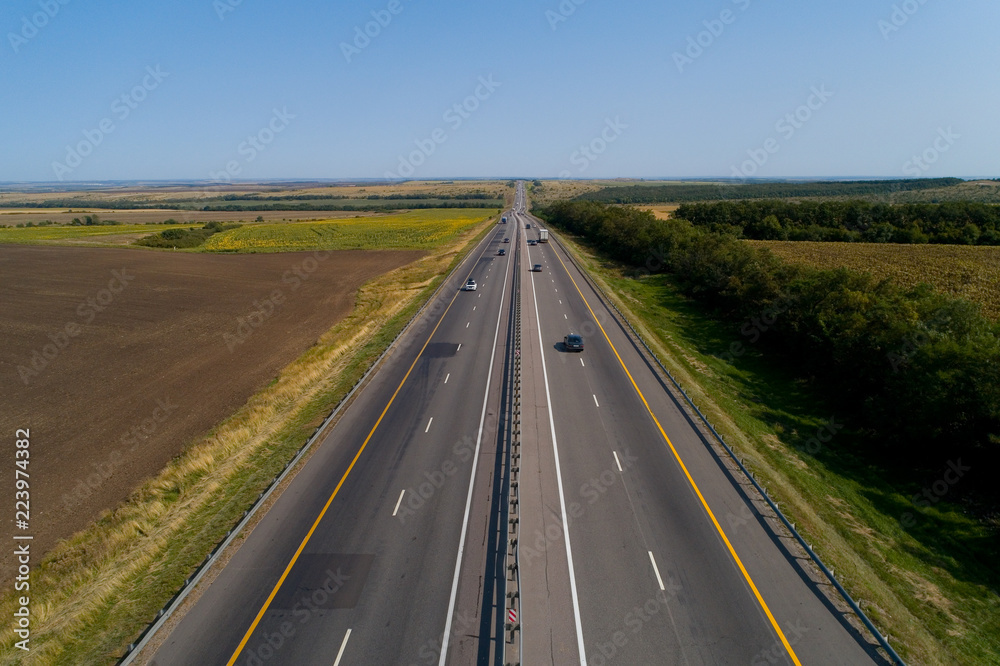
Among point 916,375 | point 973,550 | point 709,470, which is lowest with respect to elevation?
point 973,550

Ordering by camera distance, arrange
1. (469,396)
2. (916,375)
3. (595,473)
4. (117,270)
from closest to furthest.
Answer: (595,473) → (916,375) → (469,396) → (117,270)

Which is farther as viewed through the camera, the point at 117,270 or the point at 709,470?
the point at 117,270

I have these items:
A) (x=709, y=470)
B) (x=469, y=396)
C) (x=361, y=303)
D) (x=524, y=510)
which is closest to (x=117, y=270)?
(x=361, y=303)

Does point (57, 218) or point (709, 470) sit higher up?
point (57, 218)

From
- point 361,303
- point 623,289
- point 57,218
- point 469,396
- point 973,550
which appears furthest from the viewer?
point 57,218

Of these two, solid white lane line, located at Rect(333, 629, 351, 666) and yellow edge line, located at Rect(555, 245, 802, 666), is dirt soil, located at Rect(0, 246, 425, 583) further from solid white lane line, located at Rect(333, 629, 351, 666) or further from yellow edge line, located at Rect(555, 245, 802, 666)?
yellow edge line, located at Rect(555, 245, 802, 666)

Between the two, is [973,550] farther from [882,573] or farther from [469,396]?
[469,396]

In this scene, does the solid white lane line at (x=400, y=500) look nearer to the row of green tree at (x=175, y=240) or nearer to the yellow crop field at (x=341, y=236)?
the yellow crop field at (x=341, y=236)

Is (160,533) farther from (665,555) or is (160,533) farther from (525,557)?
(665,555)

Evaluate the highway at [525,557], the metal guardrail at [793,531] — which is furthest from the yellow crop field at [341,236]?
the highway at [525,557]
